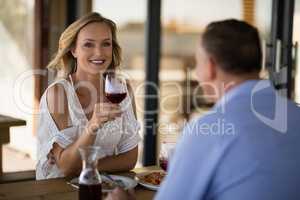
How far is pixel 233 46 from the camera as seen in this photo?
4.14 feet

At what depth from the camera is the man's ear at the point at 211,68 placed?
1.29 m

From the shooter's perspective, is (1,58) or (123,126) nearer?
(123,126)

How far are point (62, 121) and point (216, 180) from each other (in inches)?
43.9

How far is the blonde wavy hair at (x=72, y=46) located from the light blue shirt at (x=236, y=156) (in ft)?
3.99

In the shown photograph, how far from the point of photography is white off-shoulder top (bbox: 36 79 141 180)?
7.10 ft

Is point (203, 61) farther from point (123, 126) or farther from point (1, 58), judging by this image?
point (1, 58)

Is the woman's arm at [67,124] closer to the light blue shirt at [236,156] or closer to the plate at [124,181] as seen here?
the plate at [124,181]

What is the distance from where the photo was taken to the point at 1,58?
4270mm

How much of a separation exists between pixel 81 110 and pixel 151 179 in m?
0.52

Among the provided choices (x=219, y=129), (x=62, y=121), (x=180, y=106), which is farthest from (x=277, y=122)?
(x=180, y=106)

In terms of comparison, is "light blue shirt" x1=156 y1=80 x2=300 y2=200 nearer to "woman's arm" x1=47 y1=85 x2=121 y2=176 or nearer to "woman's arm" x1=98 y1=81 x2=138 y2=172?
"woman's arm" x1=47 y1=85 x2=121 y2=176

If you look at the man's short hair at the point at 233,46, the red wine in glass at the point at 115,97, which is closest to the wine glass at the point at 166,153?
the red wine in glass at the point at 115,97

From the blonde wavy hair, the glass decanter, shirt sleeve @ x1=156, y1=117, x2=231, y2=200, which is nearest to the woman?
the blonde wavy hair

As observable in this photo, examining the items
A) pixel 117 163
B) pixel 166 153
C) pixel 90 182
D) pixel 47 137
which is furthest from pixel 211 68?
pixel 47 137
